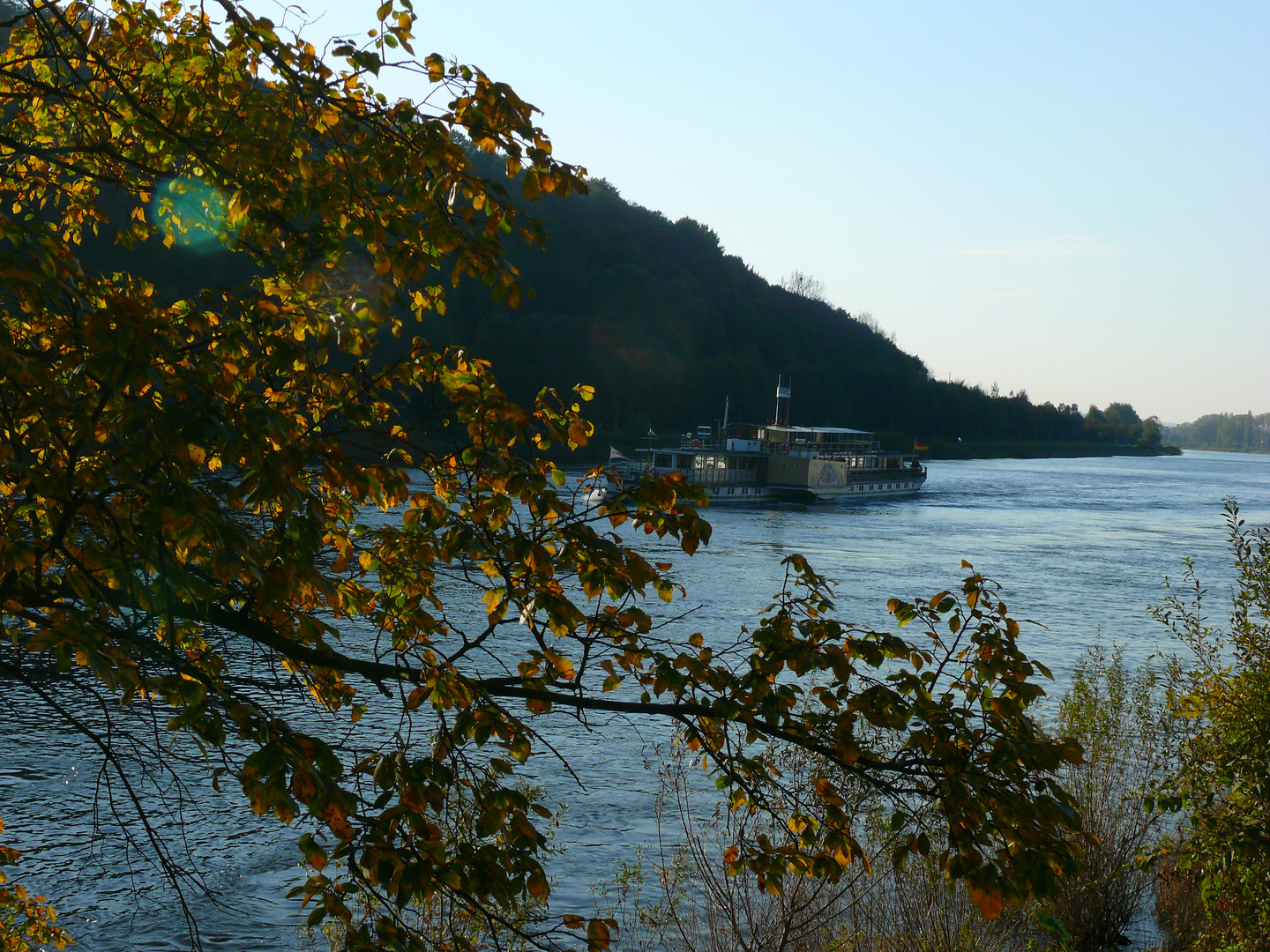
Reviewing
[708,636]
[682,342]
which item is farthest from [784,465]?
[682,342]

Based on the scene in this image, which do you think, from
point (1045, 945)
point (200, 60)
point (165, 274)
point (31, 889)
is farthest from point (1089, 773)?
point (165, 274)

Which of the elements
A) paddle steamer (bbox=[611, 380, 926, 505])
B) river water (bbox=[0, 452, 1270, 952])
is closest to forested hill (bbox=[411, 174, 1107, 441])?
paddle steamer (bbox=[611, 380, 926, 505])

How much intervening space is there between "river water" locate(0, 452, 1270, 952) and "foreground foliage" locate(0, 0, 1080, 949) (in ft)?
3.61

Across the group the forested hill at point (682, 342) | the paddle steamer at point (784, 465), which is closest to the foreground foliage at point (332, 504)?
the paddle steamer at point (784, 465)

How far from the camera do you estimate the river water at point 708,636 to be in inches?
380

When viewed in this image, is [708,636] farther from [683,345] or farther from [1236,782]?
[683,345]

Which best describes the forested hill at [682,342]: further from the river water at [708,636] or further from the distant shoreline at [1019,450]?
the river water at [708,636]

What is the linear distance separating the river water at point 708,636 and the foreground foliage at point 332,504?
1.10 metres

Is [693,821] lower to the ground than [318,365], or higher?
lower

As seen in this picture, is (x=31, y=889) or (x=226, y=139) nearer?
(x=226, y=139)

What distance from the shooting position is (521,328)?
87.9 meters

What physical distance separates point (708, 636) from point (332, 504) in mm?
16223

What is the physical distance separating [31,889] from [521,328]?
7997 cm

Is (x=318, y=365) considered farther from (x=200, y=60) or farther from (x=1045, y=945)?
(x=1045, y=945)
